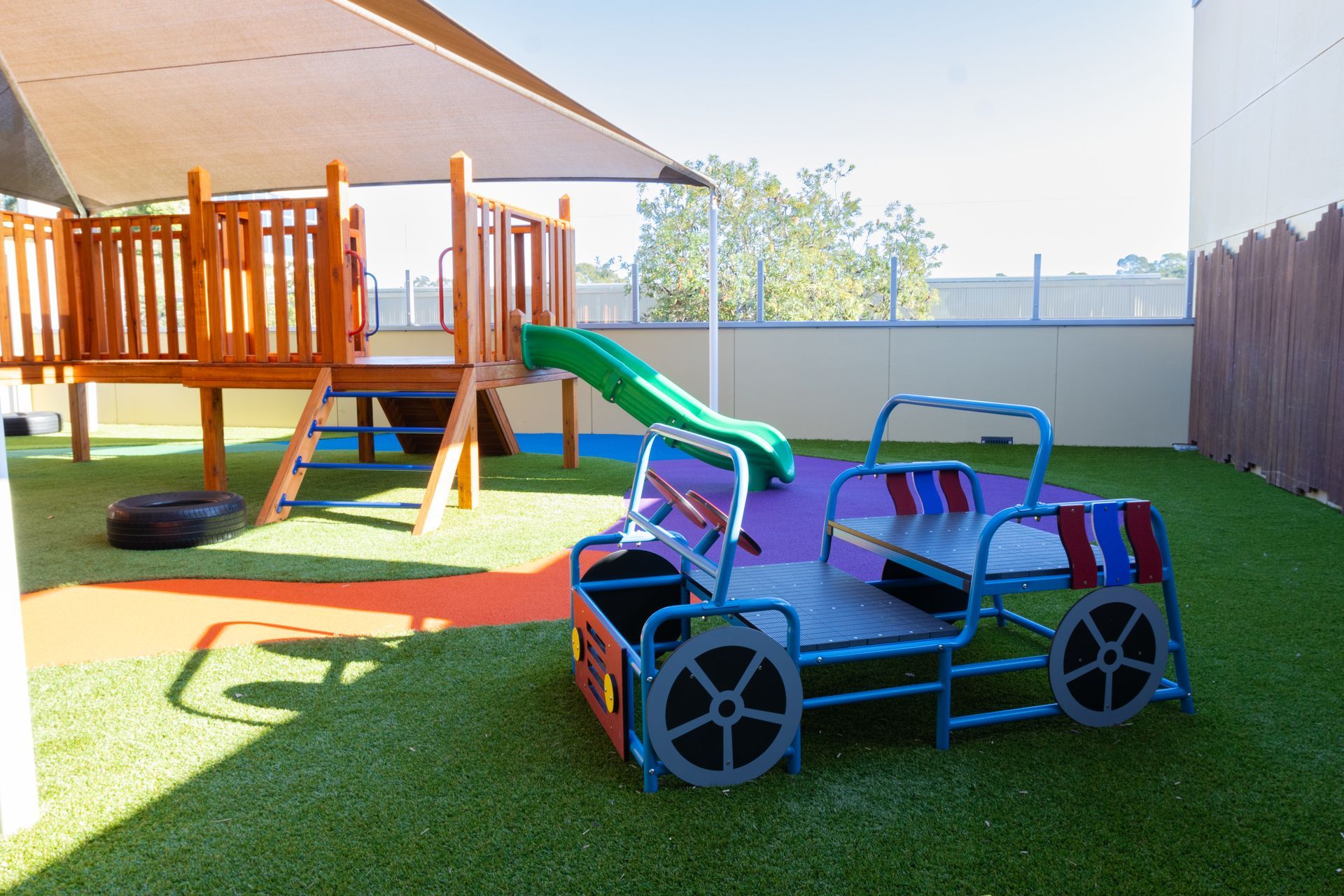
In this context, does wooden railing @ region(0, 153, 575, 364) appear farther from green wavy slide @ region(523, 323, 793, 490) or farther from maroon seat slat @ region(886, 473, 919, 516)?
maroon seat slat @ region(886, 473, 919, 516)

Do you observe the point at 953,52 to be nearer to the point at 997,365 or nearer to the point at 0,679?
the point at 997,365

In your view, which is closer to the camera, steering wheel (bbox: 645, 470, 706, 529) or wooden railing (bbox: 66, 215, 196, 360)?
steering wheel (bbox: 645, 470, 706, 529)

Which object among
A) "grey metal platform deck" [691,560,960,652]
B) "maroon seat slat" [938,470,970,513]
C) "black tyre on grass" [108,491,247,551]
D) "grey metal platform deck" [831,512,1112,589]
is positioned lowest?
"black tyre on grass" [108,491,247,551]

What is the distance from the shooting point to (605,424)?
13453mm

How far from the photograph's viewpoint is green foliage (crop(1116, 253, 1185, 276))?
11.9 metres

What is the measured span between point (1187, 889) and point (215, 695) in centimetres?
316

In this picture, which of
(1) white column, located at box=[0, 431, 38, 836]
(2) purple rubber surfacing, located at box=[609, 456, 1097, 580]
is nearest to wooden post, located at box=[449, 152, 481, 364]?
(2) purple rubber surfacing, located at box=[609, 456, 1097, 580]

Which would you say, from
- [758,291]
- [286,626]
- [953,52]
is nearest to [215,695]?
[286,626]

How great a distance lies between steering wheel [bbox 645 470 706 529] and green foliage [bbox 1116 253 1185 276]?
10.8 meters

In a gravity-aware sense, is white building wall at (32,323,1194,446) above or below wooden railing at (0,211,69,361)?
below

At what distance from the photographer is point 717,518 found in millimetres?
3186

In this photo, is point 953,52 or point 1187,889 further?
point 953,52

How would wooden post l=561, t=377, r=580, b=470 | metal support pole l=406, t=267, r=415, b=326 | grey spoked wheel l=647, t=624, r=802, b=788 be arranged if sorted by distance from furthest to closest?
metal support pole l=406, t=267, r=415, b=326
wooden post l=561, t=377, r=580, b=470
grey spoked wheel l=647, t=624, r=802, b=788

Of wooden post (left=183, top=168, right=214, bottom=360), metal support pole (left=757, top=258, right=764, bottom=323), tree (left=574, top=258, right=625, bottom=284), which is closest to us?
wooden post (left=183, top=168, right=214, bottom=360)
